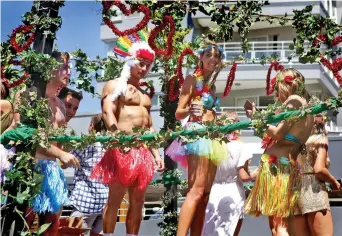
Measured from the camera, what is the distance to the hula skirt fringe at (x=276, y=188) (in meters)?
5.10

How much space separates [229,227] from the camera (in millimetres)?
6145

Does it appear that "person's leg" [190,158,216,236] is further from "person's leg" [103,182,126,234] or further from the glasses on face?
the glasses on face

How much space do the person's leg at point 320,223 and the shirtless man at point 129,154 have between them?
138 cm

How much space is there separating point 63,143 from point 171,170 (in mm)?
1757

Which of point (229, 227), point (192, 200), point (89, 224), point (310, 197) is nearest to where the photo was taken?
point (192, 200)

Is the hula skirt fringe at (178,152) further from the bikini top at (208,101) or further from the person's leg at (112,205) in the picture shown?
the person's leg at (112,205)

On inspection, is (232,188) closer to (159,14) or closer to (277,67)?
(277,67)

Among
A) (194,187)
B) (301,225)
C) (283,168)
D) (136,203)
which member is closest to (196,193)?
(194,187)

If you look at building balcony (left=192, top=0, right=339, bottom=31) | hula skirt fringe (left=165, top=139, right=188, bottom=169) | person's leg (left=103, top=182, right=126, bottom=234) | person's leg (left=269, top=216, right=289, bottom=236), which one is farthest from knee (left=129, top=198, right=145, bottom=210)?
building balcony (left=192, top=0, right=339, bottom=31)

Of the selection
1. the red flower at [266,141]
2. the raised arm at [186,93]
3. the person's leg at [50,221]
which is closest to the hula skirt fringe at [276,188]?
the red flower at [266,141]

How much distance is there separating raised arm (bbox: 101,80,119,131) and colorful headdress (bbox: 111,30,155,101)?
3.0 inches

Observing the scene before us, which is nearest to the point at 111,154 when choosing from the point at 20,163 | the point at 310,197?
the point at 20,163

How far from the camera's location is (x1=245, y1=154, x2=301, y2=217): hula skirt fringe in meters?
5.10

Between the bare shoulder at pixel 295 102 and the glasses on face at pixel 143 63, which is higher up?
the glasses on face at pixel 143 63
